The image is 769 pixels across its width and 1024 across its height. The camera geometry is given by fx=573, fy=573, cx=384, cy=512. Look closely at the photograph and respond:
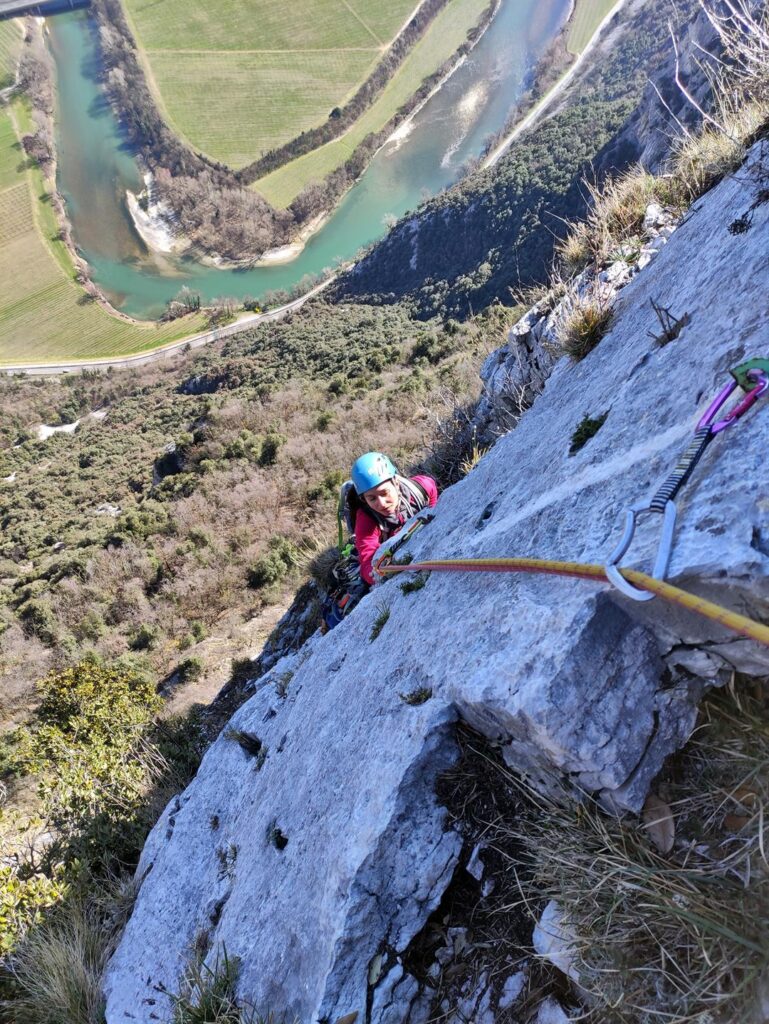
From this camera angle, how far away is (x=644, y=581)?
2.03m

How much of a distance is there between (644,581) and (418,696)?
1516mm

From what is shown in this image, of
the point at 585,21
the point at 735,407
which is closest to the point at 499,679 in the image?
the point at 735,407

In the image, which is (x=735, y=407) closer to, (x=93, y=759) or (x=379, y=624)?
(x=379, y=624)

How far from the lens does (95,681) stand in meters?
9.23

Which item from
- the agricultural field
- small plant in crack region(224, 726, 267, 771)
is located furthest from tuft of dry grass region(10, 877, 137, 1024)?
the agricultural field

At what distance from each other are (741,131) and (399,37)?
4931 inches

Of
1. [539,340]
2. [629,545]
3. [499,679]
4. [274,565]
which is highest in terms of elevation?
[629,545]

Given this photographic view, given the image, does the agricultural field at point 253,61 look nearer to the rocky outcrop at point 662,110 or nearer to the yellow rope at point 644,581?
the rocky outcrop at point 662,110

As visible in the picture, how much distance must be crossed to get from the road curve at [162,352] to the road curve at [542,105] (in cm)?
2742

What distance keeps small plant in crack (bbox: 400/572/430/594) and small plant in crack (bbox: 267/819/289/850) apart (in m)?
1.80

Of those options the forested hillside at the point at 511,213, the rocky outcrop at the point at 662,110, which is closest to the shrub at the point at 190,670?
the forested hillside at the point at 511,213

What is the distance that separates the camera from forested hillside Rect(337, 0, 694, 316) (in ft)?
151

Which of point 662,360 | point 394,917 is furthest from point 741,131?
point 394,917

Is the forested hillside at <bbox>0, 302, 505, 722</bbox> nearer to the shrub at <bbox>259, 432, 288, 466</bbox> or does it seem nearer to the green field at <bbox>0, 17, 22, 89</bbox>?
the shrub at <bbox>259, 432, 288, 466</bbox>
